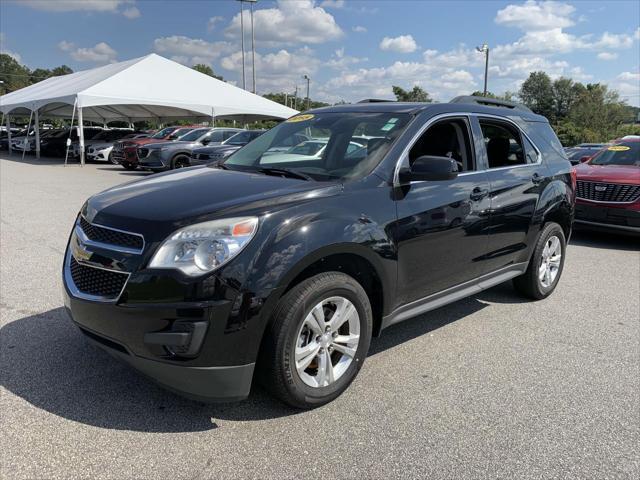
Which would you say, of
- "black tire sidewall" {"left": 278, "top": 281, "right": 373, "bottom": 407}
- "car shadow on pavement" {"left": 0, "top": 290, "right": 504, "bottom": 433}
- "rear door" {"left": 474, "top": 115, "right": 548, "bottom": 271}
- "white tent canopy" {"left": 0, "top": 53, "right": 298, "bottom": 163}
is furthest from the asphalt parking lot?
"white tent canopy" {"left": 0, "top": 53, "right": 298, "bottom": 163}

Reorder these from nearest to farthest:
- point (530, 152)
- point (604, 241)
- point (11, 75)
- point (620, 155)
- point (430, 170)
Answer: point (430, 170)
point (530, 152)
point (604, 241)
point (620, 155)
point (11, 75)

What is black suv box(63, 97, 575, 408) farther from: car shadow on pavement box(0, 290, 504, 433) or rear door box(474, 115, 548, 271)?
car shadow on pavement box(0, 290, 504, 433)

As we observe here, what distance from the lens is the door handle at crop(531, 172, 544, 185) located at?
4.78m

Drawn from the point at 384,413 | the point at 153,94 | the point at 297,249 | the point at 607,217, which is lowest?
the point at 384,413

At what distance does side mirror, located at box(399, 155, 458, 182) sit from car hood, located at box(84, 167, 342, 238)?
561 mm

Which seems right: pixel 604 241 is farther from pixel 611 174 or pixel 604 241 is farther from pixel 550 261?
pixel 550 261

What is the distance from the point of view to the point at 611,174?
845 centimetres

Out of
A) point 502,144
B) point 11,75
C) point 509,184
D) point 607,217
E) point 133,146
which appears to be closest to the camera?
point 509,184

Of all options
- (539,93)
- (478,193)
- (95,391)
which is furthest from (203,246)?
(539,93)

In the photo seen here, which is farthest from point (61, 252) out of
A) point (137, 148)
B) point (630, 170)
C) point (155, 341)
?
point (137, 148)

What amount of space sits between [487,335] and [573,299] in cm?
162

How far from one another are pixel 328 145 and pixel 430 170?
859mm

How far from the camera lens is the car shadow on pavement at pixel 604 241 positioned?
27.3 feet

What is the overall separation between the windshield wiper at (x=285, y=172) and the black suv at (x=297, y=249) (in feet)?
0.06
